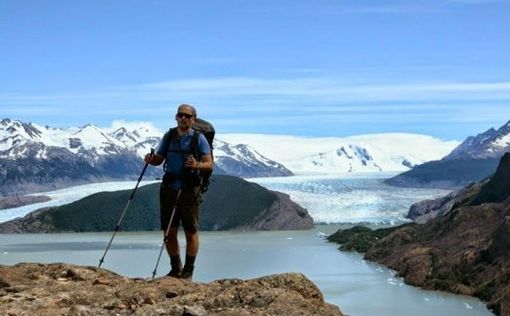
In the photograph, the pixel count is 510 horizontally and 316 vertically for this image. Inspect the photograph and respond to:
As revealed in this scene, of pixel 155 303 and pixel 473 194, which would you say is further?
pixel 473 194

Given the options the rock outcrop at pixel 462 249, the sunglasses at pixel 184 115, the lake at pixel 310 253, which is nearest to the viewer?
the sunglasses at pixel 184 115

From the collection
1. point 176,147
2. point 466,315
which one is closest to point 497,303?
point 466,315

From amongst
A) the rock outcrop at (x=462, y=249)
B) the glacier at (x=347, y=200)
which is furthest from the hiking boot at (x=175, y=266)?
the glacier at (x=347, y=200)

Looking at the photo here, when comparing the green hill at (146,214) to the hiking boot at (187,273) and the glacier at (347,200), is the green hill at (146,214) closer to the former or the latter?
the glacier at (347,200)

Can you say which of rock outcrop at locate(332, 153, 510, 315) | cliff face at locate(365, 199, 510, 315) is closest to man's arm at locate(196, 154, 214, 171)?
rock outcrop at locate(332, 153, 510, 315)

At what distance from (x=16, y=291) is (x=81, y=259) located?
80163 mm

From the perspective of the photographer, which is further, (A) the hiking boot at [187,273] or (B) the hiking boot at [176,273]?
(B) the hiking boot at [176,273]

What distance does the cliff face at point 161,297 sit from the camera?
29.5 ft

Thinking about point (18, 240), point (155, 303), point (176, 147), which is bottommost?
point (18, 240)

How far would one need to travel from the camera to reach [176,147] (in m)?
11.3

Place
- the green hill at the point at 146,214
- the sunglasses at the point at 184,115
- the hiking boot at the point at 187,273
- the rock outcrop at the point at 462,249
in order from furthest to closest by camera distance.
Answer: the green hill at the point at 146,214
the rock outcrop at the point at 462,249
the hiking boot at the point at 187,273
the sunglasses at the point at 184,115

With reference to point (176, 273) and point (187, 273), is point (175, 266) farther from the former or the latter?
point (187, 273)

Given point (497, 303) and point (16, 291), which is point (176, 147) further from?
point (497, 303)

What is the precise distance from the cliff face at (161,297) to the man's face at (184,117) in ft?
7.13
